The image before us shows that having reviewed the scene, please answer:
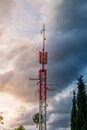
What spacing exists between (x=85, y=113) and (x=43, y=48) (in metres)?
17.1

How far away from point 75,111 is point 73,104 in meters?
2.67

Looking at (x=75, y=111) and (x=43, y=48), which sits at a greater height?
(x=43, y=48)

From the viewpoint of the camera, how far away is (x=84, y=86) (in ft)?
290

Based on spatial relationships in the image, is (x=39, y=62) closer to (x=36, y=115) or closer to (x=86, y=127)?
(x=86, y=127)

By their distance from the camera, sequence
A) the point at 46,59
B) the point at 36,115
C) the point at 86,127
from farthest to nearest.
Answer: the point at 36,115 → the point at 46,59 → the point at 86,127

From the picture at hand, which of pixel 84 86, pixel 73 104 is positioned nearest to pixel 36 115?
pixel 73 104

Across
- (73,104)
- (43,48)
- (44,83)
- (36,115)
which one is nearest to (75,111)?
(73,104)

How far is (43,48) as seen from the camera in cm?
9269

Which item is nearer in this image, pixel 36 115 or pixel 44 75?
pixel 44 75

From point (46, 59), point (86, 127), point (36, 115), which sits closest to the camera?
point (86, 127)

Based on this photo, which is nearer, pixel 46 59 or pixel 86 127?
pixel 86 127

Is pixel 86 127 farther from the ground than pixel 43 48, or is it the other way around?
pixel 43 48

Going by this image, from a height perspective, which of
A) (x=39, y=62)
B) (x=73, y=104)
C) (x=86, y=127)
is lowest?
(x=86, y=127)

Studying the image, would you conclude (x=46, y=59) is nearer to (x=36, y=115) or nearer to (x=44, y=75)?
(x=44, y=75)
